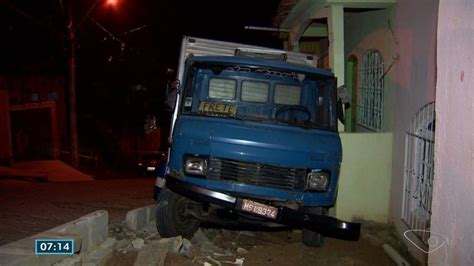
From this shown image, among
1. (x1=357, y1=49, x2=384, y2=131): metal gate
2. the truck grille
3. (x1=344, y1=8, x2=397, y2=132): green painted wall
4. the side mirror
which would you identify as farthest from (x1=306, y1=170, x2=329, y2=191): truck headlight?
(x1=357, y1=49, x2=384, y2=131): metal gate

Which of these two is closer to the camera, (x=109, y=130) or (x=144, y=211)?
(x=144, y=211)

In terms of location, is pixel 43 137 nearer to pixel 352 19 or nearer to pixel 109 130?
pixel 109 130

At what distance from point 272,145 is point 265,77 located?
1.82 metres

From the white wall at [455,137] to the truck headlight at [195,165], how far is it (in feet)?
10.5

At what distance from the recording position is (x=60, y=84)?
70.6 feet

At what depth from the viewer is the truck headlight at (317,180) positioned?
20.0ft

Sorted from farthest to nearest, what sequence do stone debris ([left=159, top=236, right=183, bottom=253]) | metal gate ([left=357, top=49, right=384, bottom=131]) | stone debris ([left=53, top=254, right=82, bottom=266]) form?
1. metal gate ([left=357, top=49, right=384, bottom=131])
2. stone debris ([left=159, top=236, right=183, bottom=253])
3. stone debris ([left=53, top=254, right=82, bottom=266])

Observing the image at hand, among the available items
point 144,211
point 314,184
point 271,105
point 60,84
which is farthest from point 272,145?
point 60,84

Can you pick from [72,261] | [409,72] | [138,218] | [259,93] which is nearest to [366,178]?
[409,72]

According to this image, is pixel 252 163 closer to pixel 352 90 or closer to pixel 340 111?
pixel 340 111
